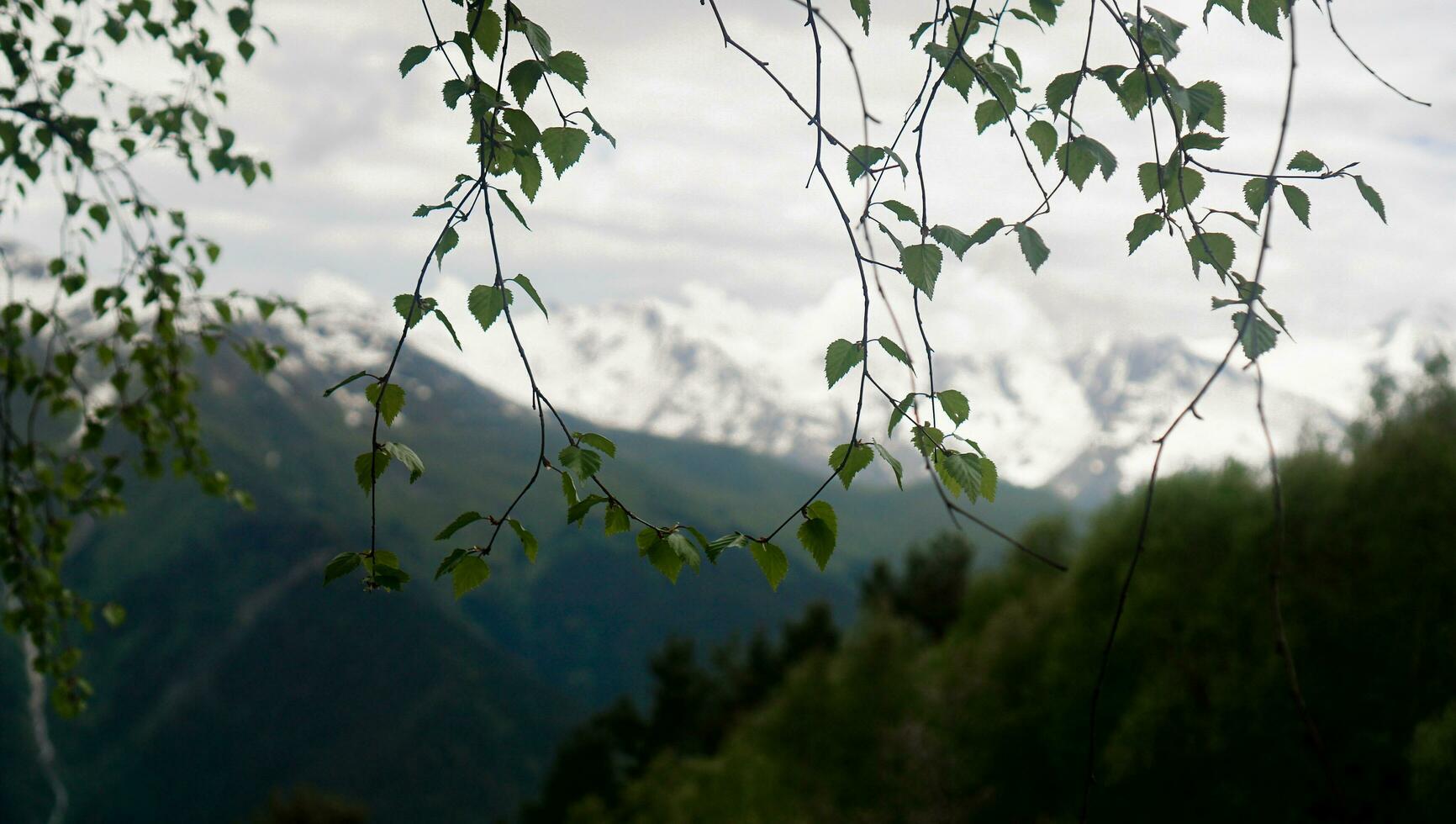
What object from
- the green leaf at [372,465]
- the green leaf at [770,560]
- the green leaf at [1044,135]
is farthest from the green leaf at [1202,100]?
the green leaf at [372,465]

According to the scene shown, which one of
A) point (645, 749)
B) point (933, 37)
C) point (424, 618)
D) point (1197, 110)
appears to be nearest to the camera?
point (1197, 110)

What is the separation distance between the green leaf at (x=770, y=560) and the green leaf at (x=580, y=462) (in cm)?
42

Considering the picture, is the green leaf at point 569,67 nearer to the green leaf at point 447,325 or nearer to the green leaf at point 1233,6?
the green leaf at point 447,325

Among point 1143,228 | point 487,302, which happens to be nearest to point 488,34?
point 487,302

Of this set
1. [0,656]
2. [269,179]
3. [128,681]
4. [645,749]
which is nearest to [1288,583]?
[269,179]

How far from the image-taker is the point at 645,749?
55562mm

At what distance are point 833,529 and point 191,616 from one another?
747ft

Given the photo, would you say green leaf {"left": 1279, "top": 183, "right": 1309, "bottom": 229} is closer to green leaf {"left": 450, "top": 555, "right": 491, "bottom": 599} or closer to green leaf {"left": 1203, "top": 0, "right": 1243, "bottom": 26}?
green leaf {"left": 1203, "top": 0, "right": 1243, "bottom": 26}

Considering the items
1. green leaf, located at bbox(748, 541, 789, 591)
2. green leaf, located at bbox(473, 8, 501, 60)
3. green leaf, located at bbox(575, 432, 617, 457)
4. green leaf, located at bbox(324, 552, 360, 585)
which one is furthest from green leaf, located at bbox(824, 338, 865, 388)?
green leaf, located at bbox(324, 552, 360, 585)

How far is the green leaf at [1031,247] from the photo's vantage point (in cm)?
242

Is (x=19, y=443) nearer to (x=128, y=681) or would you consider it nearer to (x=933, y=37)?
(x=933, y=37)

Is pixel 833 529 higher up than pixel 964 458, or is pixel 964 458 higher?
pixel 964 458

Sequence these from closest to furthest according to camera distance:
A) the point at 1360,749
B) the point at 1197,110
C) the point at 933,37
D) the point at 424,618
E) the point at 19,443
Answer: the point at 1197,110
the point at 933,37
the point at 19,443
the point at 1360,749
the point at 424,618

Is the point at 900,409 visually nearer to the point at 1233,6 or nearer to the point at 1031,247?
the point at 1031,247
